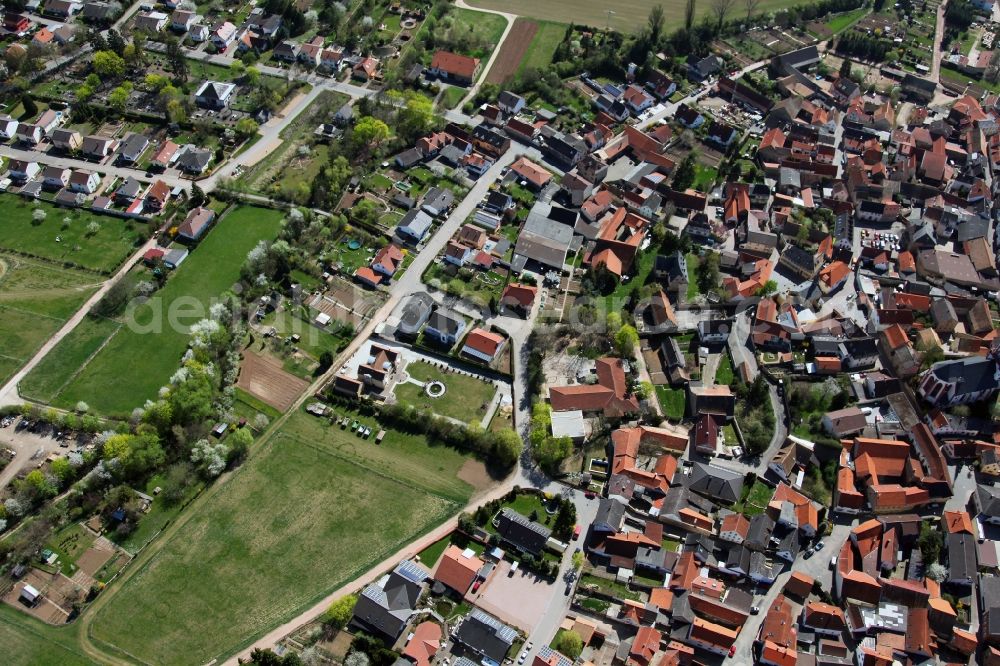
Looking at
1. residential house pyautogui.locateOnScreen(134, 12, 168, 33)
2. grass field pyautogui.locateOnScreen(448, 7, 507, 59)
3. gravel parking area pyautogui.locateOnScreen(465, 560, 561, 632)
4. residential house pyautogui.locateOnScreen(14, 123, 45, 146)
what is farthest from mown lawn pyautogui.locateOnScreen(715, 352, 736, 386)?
residential house pyautogui.locateOnScreen(134, 12, 168, 33)

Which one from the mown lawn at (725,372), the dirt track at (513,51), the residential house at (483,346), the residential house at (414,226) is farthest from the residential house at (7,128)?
the mown lawn at (725,372)

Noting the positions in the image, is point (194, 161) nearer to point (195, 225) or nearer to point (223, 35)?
point (195, 225)

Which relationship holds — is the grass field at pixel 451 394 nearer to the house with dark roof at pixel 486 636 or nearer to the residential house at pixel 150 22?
the house with dark roof at pixel 486 636

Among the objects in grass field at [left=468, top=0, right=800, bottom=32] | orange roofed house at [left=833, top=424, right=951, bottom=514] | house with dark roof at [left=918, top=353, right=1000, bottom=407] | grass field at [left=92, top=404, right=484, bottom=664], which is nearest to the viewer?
grass field at [left=92, top=404, right=484, bottom=664]

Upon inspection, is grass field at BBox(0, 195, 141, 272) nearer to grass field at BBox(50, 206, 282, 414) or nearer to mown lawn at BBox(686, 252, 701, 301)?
grass field at BBox(50, 206, 282, 414)

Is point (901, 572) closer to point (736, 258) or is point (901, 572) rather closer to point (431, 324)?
point (736, 258)

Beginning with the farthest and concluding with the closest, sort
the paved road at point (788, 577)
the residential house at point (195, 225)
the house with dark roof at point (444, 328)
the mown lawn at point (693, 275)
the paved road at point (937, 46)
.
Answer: the paved road at point (937, 46) → the residential house at point (195, 225) → the mown lawn at point (693, 275) → the house with dark roof at point (444, 328) → the paved road at point (788, 577)
